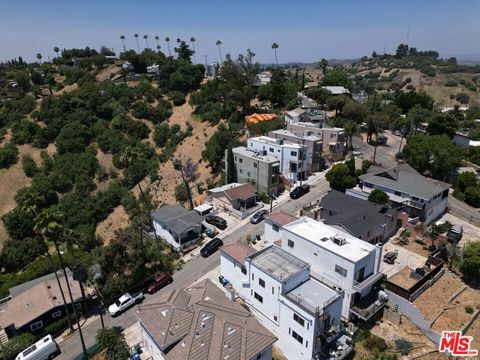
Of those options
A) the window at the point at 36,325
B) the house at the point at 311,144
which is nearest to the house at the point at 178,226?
the window at the point at 36,325

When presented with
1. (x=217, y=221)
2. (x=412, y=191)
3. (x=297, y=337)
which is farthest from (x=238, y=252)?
(x=412, y=191)

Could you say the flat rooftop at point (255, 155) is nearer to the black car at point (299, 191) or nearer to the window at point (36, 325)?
the black car at point (299, 191)

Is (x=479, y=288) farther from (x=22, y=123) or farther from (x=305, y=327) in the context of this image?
(x=22, y=123)

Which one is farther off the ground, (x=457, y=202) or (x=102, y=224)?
(x=457, y=202)

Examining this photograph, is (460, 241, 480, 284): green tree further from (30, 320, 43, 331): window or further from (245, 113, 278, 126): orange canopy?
(245, 113, 278, 126): orange canopy

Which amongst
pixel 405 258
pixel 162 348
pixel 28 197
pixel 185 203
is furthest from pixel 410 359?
pixel 185 203

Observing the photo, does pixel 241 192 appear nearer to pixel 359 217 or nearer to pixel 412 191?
pixel 359 217
